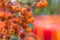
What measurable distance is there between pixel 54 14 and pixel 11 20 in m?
0.20

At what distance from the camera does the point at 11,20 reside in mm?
557

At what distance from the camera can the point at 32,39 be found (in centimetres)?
63

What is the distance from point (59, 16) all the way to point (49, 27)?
7 cm

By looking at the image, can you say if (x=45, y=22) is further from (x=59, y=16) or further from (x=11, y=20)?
(x=11, y=20)

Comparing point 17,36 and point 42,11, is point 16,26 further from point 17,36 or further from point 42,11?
point 42,11

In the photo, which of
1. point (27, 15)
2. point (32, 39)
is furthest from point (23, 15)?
point (32, 39)

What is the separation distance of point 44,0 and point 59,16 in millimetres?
115

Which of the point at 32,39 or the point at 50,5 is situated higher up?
the point at 50,5

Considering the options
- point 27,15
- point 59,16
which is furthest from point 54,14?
point 27,15

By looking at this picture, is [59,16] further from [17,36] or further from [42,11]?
[17,36]

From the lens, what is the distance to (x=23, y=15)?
1.84ft

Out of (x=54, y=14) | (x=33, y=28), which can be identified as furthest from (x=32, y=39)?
(x=54, y=14)

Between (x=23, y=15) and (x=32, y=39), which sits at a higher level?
(x=23, y=15)

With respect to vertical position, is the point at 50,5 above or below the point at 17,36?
above
